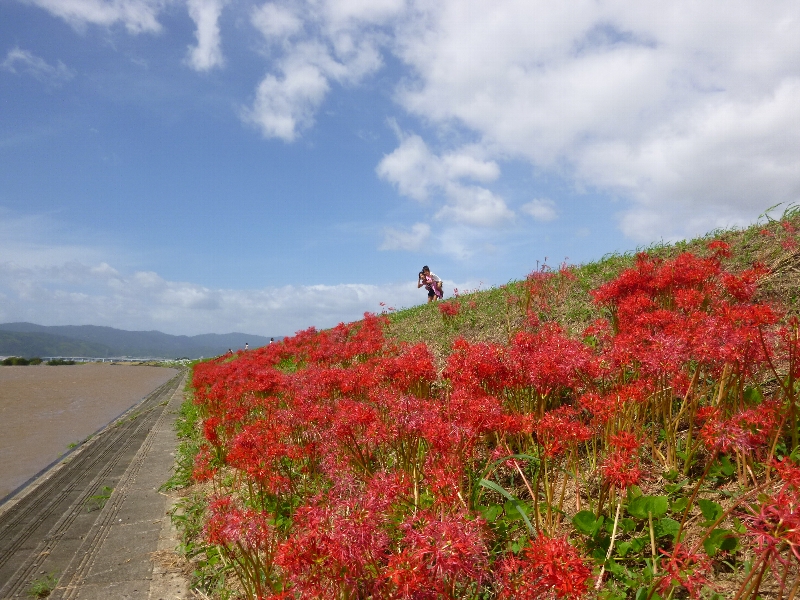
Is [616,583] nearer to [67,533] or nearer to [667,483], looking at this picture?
[667,483]

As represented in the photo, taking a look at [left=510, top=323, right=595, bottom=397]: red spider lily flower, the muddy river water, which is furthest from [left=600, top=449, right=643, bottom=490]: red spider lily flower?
the muddy river water

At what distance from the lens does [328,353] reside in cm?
820

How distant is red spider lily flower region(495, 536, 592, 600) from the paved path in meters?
3.29

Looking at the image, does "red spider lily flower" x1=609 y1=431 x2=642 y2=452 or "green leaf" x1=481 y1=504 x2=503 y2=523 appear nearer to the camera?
"red spider lily flower" x1=609 y1=431 x2=642 y2=452

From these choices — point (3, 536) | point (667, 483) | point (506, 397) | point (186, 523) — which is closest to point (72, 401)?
point (3, 536)

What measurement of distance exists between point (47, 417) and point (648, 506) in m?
17.9

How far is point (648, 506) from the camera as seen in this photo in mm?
2834

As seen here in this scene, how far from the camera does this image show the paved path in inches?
170

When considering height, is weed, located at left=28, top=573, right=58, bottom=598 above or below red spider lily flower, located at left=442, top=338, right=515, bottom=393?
below

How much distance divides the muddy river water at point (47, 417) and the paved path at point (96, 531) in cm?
Answer: 109

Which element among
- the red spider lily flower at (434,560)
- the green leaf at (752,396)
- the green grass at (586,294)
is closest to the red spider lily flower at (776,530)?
the red spider lily flower at (434,560)

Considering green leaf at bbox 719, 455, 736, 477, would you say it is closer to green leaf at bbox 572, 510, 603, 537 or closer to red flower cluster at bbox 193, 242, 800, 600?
red flower cluster at bbox 193, 242, 800, 600

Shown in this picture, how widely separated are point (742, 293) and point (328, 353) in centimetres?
591

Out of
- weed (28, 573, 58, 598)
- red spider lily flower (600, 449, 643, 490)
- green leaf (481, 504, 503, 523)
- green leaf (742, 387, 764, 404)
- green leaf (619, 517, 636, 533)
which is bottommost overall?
weed (28, 573, 58, 598)
